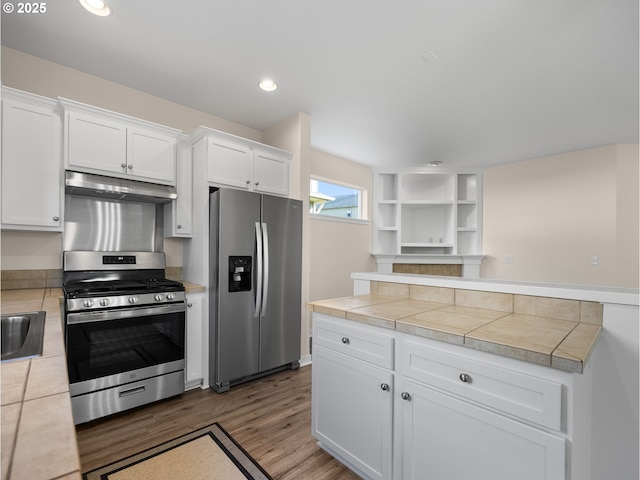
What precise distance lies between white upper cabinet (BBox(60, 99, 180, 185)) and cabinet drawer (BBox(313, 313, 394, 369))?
6.42ft

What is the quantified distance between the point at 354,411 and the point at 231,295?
151 cm

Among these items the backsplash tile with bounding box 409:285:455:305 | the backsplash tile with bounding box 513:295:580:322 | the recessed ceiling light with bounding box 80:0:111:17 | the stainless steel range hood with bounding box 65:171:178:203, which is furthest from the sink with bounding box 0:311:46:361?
the backsplash tile with bounding box 513:295:580:322

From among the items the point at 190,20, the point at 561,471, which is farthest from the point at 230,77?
the point at 561,471

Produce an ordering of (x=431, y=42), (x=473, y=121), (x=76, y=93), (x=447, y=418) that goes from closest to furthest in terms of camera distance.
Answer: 1. (x=447, y=418)
2. (x=431, y=42)
3. (x=76, y=93)
4. (x=473, y=121)

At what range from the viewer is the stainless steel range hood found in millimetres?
2288

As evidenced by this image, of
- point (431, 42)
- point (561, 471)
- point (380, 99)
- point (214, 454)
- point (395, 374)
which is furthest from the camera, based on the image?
point (380, 99)

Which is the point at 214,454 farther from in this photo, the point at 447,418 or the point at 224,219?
the point at 224,219

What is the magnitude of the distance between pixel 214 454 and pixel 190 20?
2.70 meters

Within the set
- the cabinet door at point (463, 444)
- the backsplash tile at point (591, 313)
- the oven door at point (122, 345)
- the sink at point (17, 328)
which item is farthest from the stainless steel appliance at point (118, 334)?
the backsplash tile at point (591, 313)

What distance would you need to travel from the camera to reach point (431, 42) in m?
2.21

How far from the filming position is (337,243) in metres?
4.70

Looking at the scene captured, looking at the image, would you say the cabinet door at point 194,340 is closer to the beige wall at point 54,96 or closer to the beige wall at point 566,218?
the beige wall at point 54,96

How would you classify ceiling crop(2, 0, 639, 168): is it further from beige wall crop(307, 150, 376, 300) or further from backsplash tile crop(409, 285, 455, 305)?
backsplash tile crop(409, 285, 455, 305)

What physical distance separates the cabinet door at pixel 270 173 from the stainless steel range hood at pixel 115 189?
80 cm
